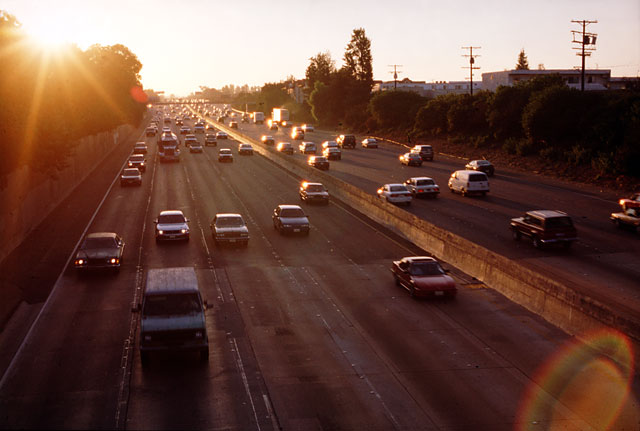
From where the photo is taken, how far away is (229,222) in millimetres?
35469

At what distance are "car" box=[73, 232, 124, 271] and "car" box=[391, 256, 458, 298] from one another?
468 inches

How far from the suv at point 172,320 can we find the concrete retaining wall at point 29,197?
16407 mm

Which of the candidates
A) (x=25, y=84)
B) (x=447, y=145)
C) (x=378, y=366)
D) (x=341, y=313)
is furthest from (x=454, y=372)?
(x=447, y=145)

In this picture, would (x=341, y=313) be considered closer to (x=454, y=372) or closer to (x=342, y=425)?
(x=454, y=372)

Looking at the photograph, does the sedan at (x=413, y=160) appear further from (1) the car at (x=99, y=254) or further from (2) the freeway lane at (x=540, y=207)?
(1) the car at (x=99, y=254)

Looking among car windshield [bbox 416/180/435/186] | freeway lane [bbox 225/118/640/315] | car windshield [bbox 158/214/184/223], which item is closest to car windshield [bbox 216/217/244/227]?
car windshield [bbox 158/214/184/223]

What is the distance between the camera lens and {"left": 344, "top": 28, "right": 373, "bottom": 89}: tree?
174250 millimetres

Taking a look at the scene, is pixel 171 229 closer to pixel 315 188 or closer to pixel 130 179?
pixel 315 188

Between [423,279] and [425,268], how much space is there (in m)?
0.88

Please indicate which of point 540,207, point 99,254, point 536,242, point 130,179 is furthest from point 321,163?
point 99,254

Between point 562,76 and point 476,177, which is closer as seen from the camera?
point 476,177

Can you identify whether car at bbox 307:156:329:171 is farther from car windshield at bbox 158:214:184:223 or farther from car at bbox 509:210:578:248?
car at bbox 509:210:578:248

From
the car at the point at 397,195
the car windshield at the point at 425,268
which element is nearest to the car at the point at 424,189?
the car at the point at 397,195

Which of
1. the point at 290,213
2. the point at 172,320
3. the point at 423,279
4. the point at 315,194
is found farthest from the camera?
the point at 315,194
